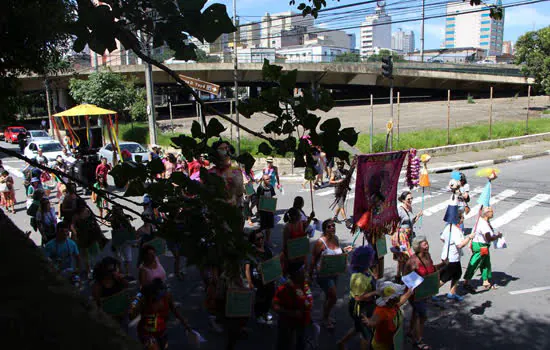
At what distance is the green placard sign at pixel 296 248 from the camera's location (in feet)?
20.7

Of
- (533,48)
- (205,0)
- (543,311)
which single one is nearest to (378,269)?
(543,311)

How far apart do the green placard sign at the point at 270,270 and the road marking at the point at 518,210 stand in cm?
760

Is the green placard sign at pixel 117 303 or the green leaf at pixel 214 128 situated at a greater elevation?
the green leaf at pixel 214 128

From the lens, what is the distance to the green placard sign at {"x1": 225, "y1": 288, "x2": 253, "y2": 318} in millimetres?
5477

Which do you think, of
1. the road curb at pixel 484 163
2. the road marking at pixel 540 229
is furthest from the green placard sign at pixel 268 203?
the road curb at pixel 484 163

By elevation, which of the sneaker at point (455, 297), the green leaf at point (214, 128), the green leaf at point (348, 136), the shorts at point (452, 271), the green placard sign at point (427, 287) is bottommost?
the sneaker at point (455, 297)

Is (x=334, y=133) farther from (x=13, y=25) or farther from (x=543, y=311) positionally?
(x=543, y=311)

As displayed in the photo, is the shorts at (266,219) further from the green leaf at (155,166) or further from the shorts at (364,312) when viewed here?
the green leaf at (155,166)

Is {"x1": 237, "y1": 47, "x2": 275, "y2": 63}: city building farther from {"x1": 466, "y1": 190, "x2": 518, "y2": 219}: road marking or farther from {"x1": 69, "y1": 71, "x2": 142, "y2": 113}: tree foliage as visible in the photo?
{"x1": 466, "y1": 190, "x2": 518, "y2": 219}: road marking

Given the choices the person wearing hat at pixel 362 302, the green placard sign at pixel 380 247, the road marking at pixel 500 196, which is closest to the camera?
the person wearing hat at pixel 362 302

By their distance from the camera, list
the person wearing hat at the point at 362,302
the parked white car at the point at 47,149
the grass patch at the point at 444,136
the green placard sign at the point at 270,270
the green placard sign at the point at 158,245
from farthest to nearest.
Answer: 1. the parked white car at the point at 47,149
2. the grass patch at the point at 444,136
3. the green placard sign at the point at 158,245
4. the green placard sign at the point at 270,270
5. the person wearing hat at the point at 362,302

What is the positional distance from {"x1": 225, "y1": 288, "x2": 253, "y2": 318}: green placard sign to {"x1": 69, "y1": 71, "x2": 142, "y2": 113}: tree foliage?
1050 inches

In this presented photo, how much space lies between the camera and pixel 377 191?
24.4 ft

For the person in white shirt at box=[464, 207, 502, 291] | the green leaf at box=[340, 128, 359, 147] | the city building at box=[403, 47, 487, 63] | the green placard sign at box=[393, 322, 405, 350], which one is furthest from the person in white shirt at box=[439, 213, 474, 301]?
the city building at box=[403, 47, 487, 63]
